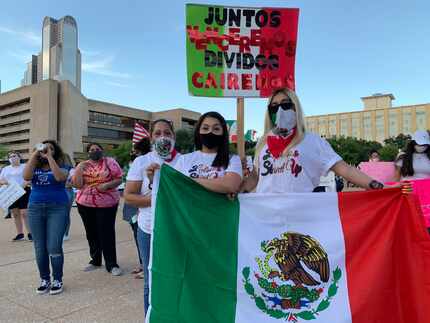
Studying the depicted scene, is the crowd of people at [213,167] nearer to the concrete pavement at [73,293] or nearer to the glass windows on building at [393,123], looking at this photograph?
the concrete pavement at [73,293]

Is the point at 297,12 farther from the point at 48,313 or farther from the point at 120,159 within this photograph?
the point at 120,159

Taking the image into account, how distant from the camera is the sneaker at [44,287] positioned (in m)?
4.39

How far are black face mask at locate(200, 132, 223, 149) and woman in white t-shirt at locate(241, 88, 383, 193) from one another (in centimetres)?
33

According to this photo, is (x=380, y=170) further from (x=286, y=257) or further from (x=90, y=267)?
(x=90, y=267)

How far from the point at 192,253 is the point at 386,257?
1.31 meters

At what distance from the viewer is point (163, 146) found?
128 inches

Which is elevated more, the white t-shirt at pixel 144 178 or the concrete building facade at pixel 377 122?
the concrete building facade at pixel 377 122

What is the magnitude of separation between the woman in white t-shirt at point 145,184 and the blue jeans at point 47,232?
5.27 ft

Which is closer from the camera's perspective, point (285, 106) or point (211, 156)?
point (285, 106)

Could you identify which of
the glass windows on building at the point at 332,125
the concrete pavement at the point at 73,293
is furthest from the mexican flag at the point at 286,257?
the glass windows on building at the point at 332,125

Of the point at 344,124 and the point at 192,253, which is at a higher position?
the point at 344,124

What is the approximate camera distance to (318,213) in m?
2.67

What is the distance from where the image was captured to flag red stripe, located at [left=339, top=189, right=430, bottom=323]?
7.94 feet

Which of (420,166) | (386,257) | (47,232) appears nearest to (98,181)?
(47,232)
